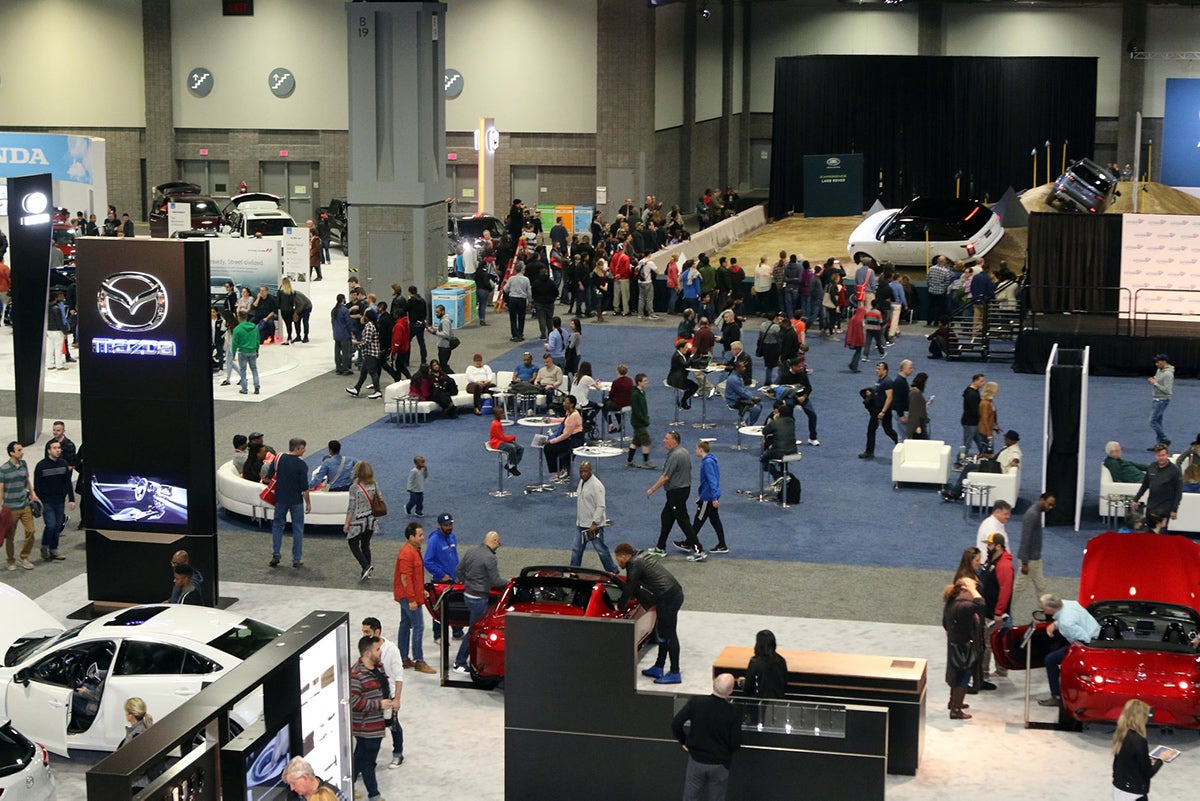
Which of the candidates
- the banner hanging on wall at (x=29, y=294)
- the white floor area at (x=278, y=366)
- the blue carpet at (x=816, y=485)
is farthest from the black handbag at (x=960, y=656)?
the banner hanging on wall at (x=29, y=294)

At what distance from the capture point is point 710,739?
37.4ft

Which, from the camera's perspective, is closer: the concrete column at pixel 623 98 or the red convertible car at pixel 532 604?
the red convertible car at pixel 532 604

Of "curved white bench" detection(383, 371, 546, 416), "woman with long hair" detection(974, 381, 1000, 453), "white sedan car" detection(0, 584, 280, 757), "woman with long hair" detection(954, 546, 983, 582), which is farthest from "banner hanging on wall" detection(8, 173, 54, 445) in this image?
"woman with long hair" detection(954, 546, 983, 582)

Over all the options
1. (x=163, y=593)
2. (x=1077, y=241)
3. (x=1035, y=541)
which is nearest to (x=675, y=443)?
(x=1035, y=541)

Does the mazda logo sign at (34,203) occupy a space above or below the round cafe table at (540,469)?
above

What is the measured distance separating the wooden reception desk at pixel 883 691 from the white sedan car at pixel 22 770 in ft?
16.3

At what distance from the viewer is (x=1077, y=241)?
30.6 metres

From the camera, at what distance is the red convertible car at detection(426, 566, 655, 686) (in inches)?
574

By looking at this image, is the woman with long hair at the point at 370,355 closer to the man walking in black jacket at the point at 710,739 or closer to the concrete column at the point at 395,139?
the concrete column at the point at 395,139

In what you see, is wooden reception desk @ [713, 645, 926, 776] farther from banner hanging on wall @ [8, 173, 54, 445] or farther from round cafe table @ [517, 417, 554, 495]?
banner hanging on wall @ [8, 173, 54, 445]

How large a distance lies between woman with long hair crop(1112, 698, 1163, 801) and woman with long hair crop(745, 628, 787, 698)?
2.61 metres

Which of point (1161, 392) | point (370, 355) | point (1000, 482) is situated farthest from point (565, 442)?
point (1161, 392)

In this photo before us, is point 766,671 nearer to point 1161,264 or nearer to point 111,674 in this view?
point 111,674

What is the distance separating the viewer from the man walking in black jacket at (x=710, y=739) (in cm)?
1140
